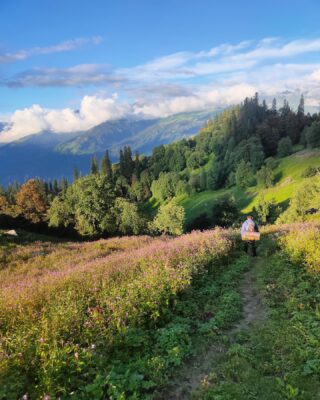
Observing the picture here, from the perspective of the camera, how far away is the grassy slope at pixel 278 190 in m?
151

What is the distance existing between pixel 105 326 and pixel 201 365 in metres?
2.54

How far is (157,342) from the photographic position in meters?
9.23

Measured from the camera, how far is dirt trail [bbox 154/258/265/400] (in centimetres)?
748

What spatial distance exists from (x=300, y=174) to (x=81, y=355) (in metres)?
160

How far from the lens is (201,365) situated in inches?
334

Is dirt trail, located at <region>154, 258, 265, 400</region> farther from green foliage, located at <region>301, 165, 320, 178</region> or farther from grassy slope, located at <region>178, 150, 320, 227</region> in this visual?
green foliage, located at <region>301, 165, 320, 178</region>

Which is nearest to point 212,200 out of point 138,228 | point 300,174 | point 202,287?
point 300,174

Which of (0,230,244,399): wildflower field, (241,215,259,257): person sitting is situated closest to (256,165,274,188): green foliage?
(241,215,259,257): person sitting

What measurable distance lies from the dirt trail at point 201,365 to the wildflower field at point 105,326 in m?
0.27

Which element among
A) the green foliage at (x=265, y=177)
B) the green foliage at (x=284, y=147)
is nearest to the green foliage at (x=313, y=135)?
the green foliage at (x=284, y=147)

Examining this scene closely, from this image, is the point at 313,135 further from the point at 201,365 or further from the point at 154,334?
the point at 201,365

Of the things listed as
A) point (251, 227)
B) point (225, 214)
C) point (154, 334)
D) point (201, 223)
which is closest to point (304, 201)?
point (225, 214)

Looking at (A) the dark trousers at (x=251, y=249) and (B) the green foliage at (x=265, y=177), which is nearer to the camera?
(A) the dark trousers at (x=251, y=249)

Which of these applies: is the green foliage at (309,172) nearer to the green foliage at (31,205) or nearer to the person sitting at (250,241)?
the green foliage at (31,205)
